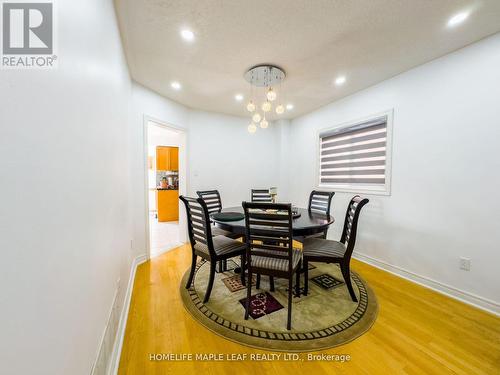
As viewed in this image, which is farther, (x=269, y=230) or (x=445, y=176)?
(x=445, y=176)

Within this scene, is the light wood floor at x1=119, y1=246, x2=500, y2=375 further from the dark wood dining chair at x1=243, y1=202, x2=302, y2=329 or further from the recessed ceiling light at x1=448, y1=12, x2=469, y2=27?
the recessed ceiling light at x1=448, y1=12, x2=469, y2=27

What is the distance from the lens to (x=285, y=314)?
1897 millimetres

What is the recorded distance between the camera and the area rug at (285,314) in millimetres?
1619

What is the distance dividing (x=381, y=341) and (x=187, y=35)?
3138 mm

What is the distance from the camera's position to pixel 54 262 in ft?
2.09

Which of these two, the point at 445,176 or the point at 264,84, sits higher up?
the point at 264,84

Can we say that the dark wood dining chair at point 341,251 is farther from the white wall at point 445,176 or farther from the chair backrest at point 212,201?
the chair backrest at point 212,201

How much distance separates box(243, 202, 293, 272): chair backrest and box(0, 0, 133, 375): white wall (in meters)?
1.06

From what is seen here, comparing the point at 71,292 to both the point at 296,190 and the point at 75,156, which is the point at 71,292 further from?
the point at 296,190

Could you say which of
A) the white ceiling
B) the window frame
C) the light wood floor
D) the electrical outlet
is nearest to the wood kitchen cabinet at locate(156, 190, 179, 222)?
the white ceiling

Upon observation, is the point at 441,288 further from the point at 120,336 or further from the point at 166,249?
the point at 166,249

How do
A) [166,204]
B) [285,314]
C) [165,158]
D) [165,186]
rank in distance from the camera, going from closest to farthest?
[285,314] → [166,204] → [165,186] → [165,158]

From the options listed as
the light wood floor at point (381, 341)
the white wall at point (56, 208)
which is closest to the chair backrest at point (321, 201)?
the light wood floor at point (381, 341)

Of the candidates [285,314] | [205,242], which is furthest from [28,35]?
[285,314]
